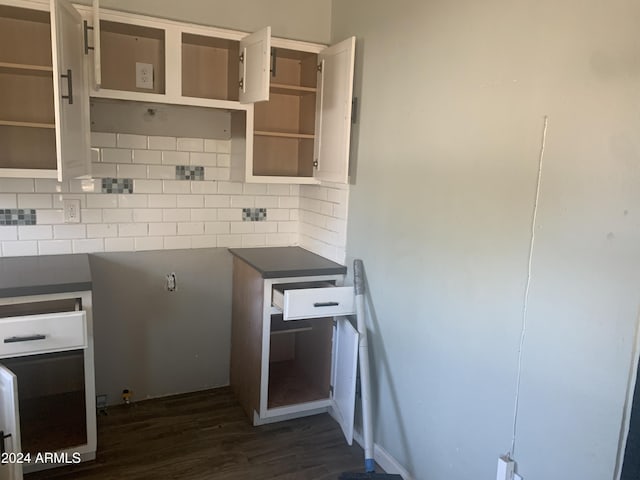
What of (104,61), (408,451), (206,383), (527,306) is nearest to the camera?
(527,306)

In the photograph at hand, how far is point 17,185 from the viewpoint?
2607mm

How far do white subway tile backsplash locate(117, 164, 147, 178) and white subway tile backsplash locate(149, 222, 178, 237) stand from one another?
290 mm

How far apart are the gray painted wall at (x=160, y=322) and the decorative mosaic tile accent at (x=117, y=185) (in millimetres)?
358

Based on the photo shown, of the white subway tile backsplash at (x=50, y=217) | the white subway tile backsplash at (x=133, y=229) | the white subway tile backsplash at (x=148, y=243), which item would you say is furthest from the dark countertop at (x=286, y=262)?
the white subway tile backsplash at (x=50, y=217)

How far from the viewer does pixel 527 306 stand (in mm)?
1690

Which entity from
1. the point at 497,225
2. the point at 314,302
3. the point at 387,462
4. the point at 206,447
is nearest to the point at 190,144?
the point at 314,302

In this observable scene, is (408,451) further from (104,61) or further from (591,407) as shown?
(104,61)

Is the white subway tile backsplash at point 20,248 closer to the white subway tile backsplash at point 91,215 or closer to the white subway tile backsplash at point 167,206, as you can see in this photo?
the white subway tile backsplash at point 167,206

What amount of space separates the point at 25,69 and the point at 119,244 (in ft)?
3.26

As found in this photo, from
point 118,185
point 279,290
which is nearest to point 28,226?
point 118,185

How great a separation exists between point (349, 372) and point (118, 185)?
1.63 m

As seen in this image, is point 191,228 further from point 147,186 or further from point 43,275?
point 43,275

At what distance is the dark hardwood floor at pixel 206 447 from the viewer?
2432 mm

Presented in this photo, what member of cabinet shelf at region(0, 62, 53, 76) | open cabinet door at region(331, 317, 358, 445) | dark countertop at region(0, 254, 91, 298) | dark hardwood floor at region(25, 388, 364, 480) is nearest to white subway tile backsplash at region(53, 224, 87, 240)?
dark countertop at region(0, 254, 91, 298)
